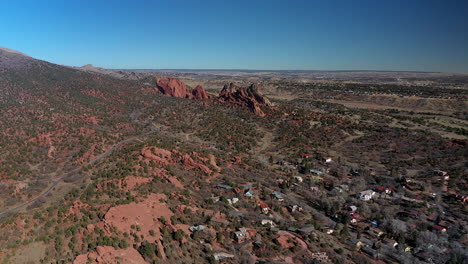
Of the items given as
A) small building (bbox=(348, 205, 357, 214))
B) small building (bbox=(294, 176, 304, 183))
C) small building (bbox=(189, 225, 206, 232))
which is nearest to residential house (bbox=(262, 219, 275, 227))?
small building (bbox=(189, 225, 206, 232))

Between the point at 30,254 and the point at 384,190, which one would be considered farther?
the point at 384,190

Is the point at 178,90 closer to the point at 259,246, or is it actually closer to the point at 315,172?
the point at 315,172

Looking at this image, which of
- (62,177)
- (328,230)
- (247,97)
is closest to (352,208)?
(328,230)

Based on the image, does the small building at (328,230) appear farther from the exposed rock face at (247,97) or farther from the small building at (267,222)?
the exposed rock face at (247,97)

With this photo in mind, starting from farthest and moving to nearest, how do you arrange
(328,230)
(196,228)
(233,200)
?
1. (233,200)
2. (328,230)
3. (196,228)

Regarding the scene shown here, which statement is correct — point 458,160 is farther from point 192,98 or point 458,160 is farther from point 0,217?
point 192,98

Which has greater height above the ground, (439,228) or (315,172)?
(315,172)

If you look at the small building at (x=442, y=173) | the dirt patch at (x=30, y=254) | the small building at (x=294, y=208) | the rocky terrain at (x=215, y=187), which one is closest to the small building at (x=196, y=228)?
the rocky terrain at (x=215, y=187)
